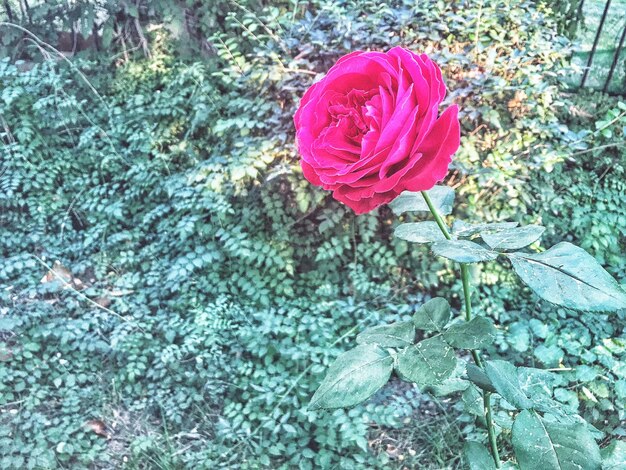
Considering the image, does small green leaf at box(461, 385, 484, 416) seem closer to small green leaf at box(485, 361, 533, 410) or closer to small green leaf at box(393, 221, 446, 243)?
small green leaf at box(485, 361, 533, 410)

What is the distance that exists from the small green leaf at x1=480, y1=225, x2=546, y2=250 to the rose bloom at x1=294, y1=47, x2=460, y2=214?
0.15m

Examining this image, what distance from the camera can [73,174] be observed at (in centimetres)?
346

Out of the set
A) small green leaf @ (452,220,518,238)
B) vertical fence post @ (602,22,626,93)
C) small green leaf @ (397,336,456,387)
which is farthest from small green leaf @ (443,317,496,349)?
vertical fence post @ (602,22,626,93)

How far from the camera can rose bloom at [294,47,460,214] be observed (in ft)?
1.79

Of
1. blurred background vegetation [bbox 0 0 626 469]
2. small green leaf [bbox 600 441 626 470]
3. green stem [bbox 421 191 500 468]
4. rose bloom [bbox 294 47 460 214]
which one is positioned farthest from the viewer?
blurred background vegetation [bbox 0 0 626 469]

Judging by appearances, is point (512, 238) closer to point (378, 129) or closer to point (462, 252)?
point (462, 252)

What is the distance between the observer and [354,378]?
2.16 feet

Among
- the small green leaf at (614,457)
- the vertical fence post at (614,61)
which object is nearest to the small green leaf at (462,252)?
the small green leaf at (614,457)

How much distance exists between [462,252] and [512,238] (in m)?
0.10

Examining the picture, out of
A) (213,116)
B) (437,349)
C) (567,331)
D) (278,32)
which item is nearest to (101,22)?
(213,116)

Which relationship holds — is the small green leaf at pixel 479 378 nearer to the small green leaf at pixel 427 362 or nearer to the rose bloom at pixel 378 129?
the small green leaf at pixel 427 362

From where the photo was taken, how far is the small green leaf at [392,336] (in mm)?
710

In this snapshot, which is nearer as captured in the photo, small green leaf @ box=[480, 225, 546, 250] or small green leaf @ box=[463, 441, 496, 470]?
small green leaf @ box=[480, 225, 546, 250]

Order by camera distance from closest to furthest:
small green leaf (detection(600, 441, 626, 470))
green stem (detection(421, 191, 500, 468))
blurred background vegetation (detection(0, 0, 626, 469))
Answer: green stem (detection(421, 191, 500, 468))
small green leaf (detection(600, 441, 626, 470))
blurred background vegetation (detection(0, 0, 626, 469))
